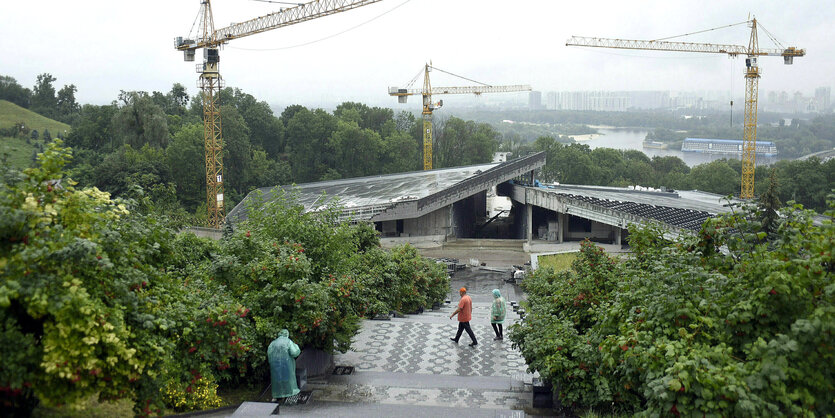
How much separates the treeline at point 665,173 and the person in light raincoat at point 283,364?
57.8 metres

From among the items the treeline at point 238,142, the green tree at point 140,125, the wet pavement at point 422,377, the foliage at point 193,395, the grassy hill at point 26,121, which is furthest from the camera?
the grassy hill at point 26,121

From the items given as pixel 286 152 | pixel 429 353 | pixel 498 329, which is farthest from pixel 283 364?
pixel 286 152

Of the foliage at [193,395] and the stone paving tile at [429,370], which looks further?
the stone paving tile at [429,370]

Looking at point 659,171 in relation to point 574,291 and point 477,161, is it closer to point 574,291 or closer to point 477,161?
point 477,161

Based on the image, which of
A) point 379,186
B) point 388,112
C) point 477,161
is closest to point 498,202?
point 477,161

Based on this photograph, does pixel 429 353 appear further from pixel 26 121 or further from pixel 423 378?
pixel 26 121

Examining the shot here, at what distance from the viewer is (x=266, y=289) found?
10578 millimetres

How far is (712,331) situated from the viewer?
7.57 metres

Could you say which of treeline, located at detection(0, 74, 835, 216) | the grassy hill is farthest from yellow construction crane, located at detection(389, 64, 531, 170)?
the grassy hill

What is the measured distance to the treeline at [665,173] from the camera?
190ft

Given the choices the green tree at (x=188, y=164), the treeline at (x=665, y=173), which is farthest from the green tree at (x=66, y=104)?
the treeline at (x=665, y=173)

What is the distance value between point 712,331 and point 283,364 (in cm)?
577

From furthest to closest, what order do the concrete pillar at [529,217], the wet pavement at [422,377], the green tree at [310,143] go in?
1. the green tree at [310,143]
2. the concrete pillar at [529,217]
3. the wet pavement at [422,377]

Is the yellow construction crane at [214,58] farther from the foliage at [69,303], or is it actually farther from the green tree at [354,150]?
the foliage at [69,303]
